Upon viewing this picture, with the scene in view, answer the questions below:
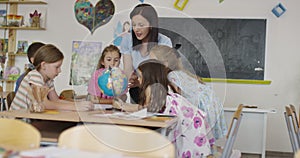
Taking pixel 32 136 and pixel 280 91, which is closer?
pixel 32 136

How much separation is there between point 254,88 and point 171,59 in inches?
90.7

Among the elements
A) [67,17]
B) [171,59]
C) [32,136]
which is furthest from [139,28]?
[67,17]

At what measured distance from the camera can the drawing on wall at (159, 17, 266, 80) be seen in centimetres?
499

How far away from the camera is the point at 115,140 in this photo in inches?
67.6

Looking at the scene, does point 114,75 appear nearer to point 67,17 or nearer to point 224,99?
point 224,99

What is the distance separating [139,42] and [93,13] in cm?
257

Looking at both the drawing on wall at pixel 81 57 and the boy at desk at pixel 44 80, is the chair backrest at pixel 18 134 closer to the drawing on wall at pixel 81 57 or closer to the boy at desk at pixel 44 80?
the boy at desk at pixel 44 80

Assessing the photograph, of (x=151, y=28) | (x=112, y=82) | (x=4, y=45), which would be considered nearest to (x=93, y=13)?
(x=4, y=45)

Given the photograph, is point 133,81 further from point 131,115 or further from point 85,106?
point 131,115

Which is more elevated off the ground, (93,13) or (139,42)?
(93,13)

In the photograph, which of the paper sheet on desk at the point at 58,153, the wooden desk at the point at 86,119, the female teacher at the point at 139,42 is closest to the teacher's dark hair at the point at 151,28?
the female teacher at the point at 139,42

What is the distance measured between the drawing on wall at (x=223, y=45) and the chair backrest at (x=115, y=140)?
3482 mm

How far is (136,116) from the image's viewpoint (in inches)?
94.9

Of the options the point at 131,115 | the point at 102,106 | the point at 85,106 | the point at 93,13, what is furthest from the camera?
the point at 93,13
